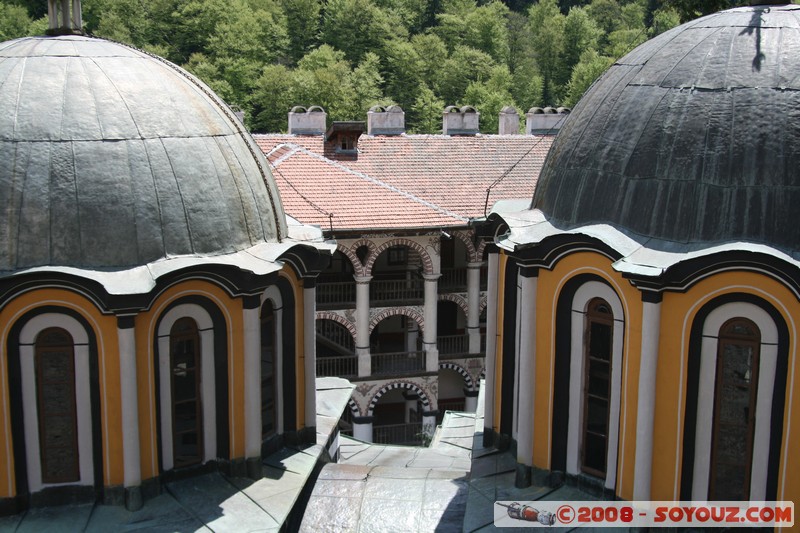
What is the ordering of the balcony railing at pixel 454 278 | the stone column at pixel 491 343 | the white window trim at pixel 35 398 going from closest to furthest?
the white window trim at pixel 35 398, the stone column at pixel 491 343, the balcony railing at pixel 454 278

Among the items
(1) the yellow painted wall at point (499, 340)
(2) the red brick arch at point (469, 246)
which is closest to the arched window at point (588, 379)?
(1) the yellow painted wall at point (499, 340)

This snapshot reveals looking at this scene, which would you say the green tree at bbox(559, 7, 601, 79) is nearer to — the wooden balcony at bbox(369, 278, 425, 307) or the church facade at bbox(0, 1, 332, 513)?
the wooden balcony at bbox(369, 278, 425, 307)

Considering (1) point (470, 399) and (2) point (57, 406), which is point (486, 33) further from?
(2) point (57, 406)

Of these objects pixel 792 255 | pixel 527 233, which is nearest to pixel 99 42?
pixel 527 233

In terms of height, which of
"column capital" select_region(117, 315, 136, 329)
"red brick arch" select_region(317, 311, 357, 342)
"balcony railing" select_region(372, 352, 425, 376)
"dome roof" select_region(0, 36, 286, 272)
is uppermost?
"dome roof" select_region(0, 36, 286, 272)

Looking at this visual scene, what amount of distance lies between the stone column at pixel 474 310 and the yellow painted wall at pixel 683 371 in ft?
96.1

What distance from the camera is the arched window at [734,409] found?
645 inches

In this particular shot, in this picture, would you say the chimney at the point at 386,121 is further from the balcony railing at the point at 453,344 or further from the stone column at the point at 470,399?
the stone column at the point at 470,399

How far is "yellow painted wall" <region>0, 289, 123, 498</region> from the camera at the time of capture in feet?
56.7

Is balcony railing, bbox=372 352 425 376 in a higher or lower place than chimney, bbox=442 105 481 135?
lower

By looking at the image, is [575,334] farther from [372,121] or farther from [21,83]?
[372,121]

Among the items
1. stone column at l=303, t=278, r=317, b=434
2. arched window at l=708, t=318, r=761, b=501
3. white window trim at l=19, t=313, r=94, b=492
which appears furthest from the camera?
stone column at l=303, t=278, r=317, b=434

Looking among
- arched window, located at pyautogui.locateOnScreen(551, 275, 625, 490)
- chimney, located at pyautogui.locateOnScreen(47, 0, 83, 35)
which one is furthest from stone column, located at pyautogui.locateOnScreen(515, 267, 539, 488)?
chimney, located at pyautogui.locateOnScreen(47, 0, 83, 35)

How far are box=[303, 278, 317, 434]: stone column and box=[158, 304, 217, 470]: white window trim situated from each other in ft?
8.80
